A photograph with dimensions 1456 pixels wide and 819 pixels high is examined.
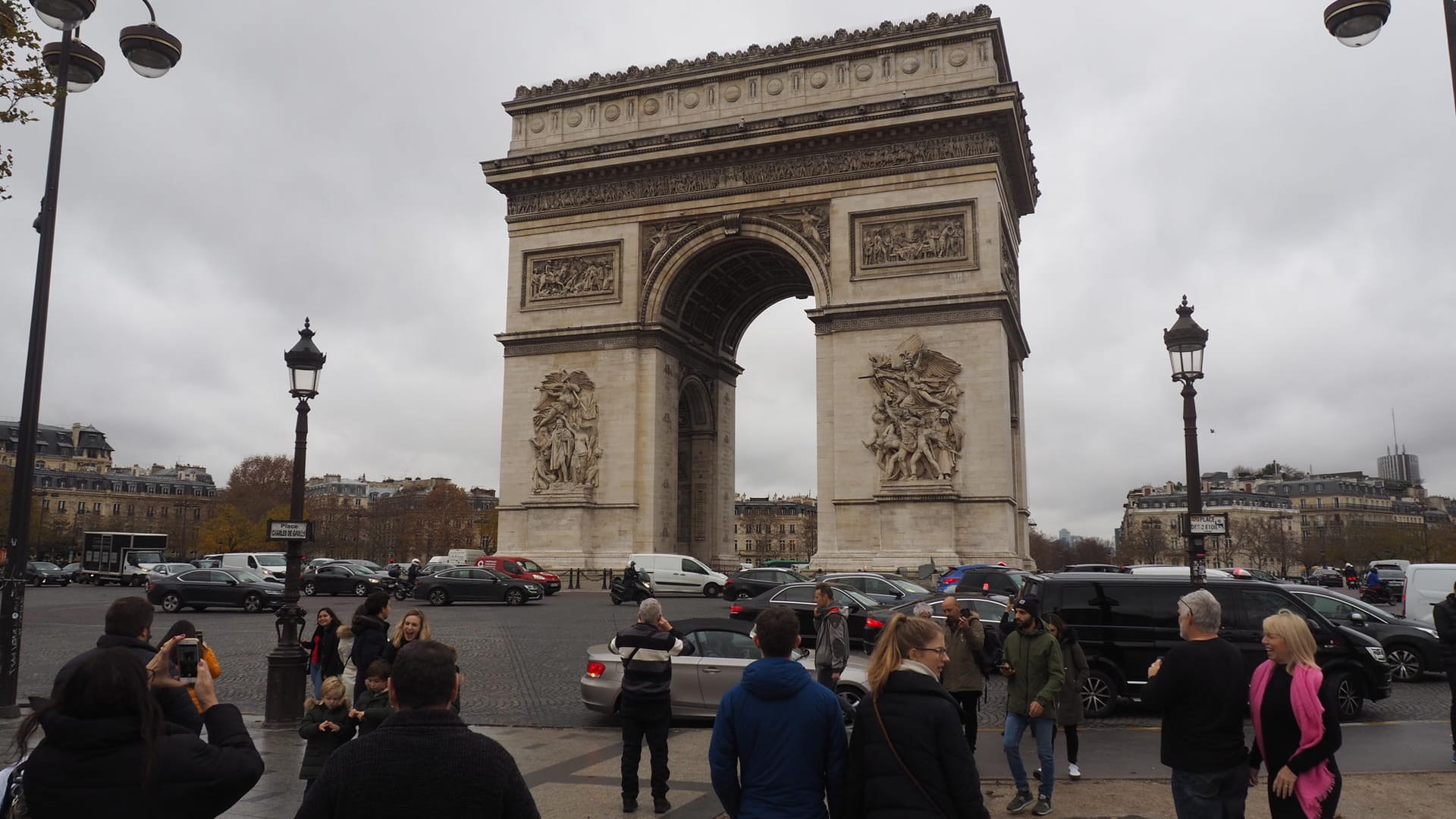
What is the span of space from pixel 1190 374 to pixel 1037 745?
643 cm

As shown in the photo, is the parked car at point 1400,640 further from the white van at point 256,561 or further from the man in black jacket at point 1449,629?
the white van at point 256,561

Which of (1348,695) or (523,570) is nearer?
(1348,695)

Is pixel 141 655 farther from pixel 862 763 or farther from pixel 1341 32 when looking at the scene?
pixel 1341 32

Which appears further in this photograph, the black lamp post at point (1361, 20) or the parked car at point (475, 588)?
the parked car at point (475, 588)

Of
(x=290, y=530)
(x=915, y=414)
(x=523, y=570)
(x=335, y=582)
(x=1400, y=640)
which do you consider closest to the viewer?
(x=290, y=530)

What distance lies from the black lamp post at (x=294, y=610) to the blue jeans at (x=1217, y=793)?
8.43 meters

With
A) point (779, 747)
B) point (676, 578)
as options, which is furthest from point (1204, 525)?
point (676, 578)

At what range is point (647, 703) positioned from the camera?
24.1 feet

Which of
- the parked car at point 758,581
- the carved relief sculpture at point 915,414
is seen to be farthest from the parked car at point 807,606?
the carved relief sculpture at point 915,414

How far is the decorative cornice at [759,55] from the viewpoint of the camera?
101ft

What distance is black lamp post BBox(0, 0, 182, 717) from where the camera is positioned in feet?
32.7

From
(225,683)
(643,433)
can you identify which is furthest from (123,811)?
(643,433)

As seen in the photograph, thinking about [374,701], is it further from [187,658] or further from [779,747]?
[779,747]

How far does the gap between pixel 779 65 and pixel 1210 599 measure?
29635 millimetres
